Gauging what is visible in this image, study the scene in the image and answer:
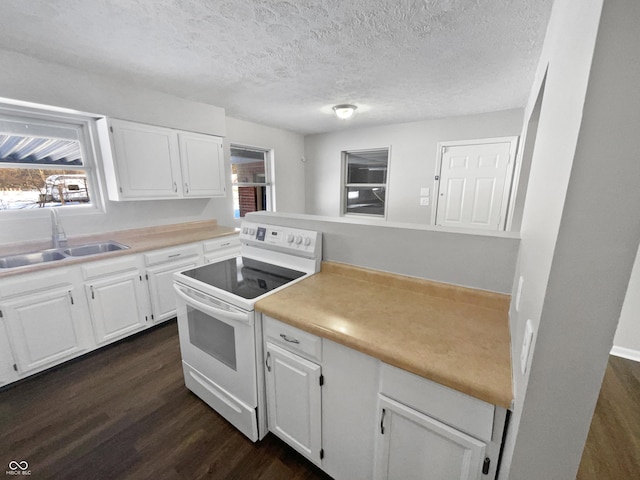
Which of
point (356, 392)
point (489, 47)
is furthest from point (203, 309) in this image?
point (489, 47)

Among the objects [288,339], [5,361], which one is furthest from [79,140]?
[288,339]

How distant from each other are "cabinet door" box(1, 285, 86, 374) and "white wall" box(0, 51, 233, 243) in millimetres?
715

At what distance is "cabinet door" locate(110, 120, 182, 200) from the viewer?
2406 mm

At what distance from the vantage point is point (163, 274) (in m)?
2.49

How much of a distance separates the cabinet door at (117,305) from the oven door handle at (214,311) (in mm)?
1027

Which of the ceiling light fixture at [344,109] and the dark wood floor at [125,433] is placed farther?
the ceiling light fixture at [344,109]

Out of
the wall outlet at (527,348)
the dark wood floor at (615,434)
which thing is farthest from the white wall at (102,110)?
the dark wood floor at (615,434)

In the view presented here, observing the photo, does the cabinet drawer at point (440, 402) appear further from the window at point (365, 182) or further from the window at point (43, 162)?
the window at point (365, 182)

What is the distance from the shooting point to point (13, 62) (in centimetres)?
186

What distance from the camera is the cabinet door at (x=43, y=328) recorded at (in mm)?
1774

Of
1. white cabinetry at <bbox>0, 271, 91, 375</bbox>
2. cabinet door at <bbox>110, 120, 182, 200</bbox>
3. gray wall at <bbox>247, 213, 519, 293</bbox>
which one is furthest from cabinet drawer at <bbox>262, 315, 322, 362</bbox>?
cabinet door at <bbox>110, 120, 182, 200</bbox>

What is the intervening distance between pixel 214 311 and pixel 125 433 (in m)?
0.96

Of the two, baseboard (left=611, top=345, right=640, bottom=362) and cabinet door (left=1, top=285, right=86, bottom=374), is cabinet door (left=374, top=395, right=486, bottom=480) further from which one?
baseboard (left=611, top=345, right=640, bottom=362)

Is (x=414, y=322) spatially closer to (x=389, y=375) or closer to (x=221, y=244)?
(x=389, y=375)
